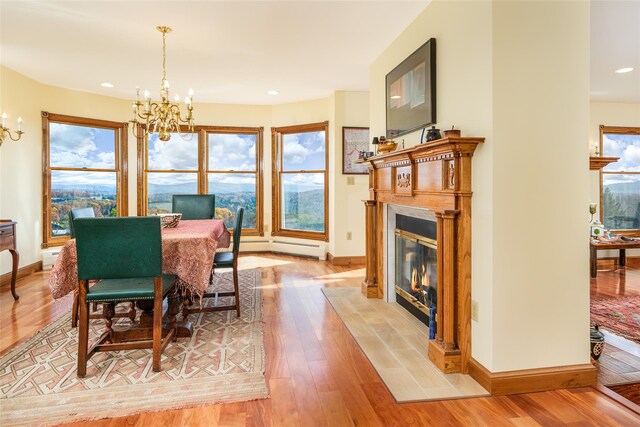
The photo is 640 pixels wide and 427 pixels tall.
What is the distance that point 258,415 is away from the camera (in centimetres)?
200

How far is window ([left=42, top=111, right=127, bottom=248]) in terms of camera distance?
555 cm

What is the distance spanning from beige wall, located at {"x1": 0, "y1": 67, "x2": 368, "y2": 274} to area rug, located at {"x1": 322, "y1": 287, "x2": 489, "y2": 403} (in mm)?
2280

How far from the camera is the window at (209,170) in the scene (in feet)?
21.4

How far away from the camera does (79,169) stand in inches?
232

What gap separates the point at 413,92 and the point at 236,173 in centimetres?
427

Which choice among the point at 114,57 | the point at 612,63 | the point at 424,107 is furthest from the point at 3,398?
the point at 612,63

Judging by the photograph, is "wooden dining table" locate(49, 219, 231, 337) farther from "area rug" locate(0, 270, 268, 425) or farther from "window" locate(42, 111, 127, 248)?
"window" locate(42, 111, 127, 248)

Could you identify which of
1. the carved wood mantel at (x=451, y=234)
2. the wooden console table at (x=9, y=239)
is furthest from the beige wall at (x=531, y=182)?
the wooden console table at (x=9, y=239)

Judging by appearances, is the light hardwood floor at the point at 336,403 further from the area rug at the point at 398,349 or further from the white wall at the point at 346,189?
the white wall at the point at 346,189

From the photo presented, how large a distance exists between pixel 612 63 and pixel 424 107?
3.11m

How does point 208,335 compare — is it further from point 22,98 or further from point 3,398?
point 22,98

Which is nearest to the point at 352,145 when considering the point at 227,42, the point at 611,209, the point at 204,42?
the point at 227,42

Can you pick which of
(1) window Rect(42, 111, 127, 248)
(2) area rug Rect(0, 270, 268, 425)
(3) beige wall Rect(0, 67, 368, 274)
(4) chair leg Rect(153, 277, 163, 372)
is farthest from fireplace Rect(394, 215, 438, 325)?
(1) window Rect(42, 111, 127, 248)

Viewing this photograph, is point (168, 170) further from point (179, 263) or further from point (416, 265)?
point (416, 265)
